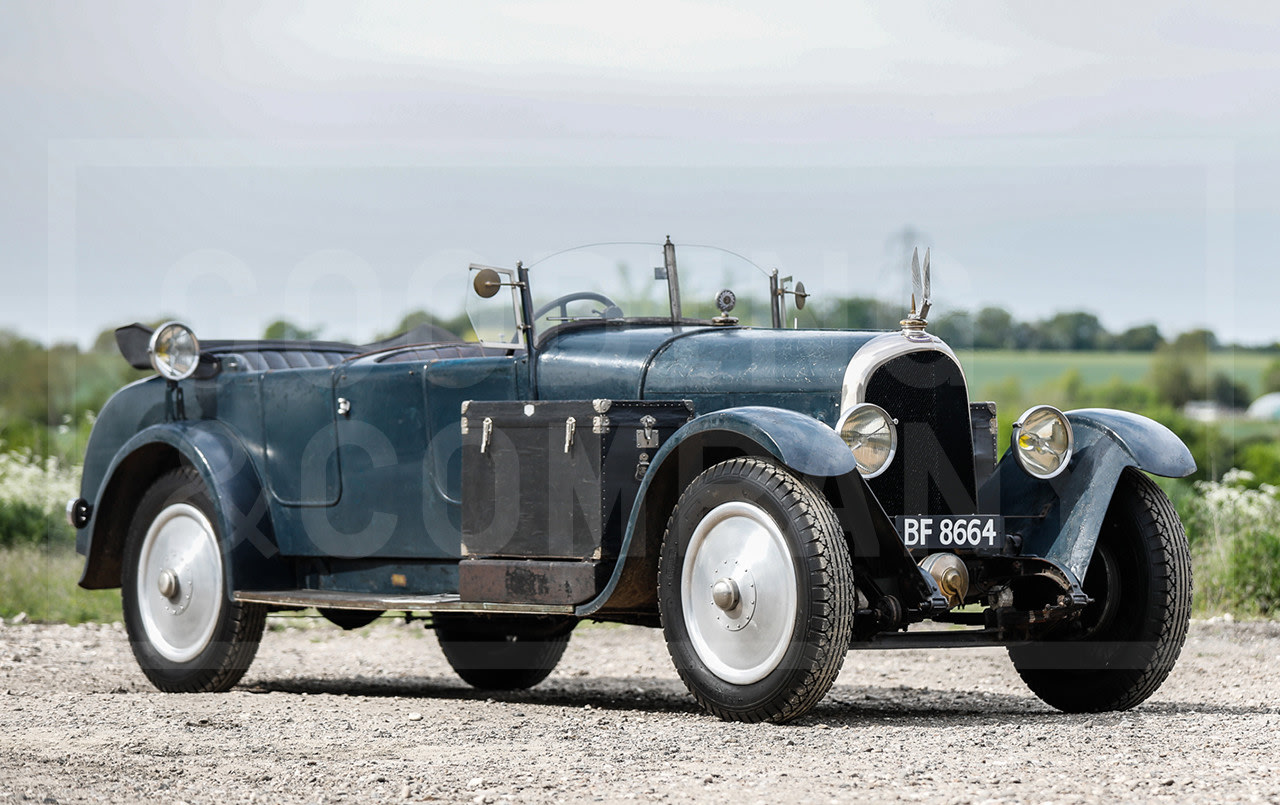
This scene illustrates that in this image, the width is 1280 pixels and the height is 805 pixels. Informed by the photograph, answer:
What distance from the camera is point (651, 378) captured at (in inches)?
280

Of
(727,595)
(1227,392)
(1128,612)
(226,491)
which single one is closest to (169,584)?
(226,491)

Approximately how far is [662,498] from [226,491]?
8.79 ft

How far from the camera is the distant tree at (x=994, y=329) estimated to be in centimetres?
3238

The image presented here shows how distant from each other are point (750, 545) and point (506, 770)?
4.59 ft

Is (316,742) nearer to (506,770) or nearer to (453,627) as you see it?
(506,770)

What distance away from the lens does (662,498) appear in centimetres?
663

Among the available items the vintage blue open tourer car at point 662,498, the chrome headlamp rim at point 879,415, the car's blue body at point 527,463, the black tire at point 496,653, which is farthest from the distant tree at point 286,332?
the chrome headlamp rim at point 879,415

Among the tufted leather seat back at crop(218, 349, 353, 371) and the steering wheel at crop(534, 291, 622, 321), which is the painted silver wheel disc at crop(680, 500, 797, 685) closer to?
the steering wheel at crop(534, 291, 622, 321)

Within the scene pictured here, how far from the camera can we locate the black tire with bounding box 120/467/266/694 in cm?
818

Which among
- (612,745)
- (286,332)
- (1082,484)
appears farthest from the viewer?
(286,332)

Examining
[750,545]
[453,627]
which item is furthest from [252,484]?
[750,545]

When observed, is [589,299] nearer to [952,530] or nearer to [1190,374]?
[952,530]

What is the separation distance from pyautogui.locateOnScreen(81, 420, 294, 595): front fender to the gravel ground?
633 millimetres

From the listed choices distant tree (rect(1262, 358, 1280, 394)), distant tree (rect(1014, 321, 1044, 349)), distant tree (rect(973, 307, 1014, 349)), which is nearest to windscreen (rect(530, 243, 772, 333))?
distant tree (rect(973, 307, 1014, 349))
